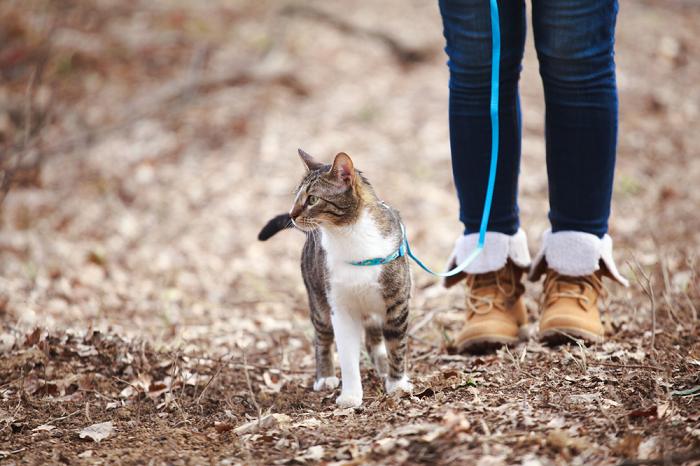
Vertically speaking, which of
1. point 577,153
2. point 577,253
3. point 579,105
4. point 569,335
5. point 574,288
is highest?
point 579,105

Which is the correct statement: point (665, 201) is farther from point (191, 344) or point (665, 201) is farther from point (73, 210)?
point (73, 210)

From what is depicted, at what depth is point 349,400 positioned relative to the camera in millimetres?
2670

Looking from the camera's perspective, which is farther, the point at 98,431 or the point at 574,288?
the point at 574,288

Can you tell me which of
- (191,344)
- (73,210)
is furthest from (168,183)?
(191,344)

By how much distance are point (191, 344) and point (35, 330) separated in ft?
2.50

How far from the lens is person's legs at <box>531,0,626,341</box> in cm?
270

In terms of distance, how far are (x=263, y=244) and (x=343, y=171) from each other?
3.13 metres

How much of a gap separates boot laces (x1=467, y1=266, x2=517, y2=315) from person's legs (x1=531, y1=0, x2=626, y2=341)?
0.13m

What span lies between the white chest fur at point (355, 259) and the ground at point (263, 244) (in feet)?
1.23

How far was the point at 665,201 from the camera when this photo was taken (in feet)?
18.9

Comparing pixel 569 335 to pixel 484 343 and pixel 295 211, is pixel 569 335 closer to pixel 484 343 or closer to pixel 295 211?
pixel 484 343

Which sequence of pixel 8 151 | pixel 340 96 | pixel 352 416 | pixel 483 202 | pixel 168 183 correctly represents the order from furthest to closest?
1. pixel 340 96
2. pixel 168 183
3. pixel 8 151
4. pixel 483 202
5. pixel 352 416

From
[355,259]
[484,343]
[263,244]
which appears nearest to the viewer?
[355,259]

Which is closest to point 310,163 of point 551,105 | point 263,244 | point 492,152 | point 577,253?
point 492,152
